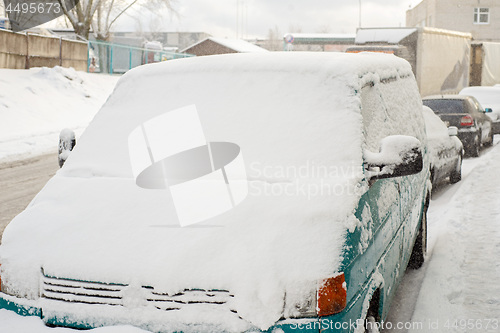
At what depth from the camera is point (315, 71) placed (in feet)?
12.5

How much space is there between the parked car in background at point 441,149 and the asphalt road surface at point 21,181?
18.8ft

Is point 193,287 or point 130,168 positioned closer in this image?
point 193,287

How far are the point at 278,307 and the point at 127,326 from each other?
0.66 metres

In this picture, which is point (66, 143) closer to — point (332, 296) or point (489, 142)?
point (332, 296)

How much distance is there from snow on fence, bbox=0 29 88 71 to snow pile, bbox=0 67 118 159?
465mm

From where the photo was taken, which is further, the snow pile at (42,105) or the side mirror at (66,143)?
the snow pile at (42,105)

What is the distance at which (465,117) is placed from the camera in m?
14.3

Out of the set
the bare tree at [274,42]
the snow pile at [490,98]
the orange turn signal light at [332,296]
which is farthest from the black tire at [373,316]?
the bare tree at [274,42]

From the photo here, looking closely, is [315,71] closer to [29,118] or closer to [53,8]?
[29,118]

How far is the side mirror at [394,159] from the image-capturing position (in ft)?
11.3

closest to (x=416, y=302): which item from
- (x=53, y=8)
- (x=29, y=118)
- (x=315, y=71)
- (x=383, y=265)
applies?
(x=383, y=265)

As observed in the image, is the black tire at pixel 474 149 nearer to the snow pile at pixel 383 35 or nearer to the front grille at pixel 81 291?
the snow pile at pixel 383 35

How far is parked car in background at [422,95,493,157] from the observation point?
46.5 feet

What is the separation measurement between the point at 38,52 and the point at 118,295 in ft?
87.8
